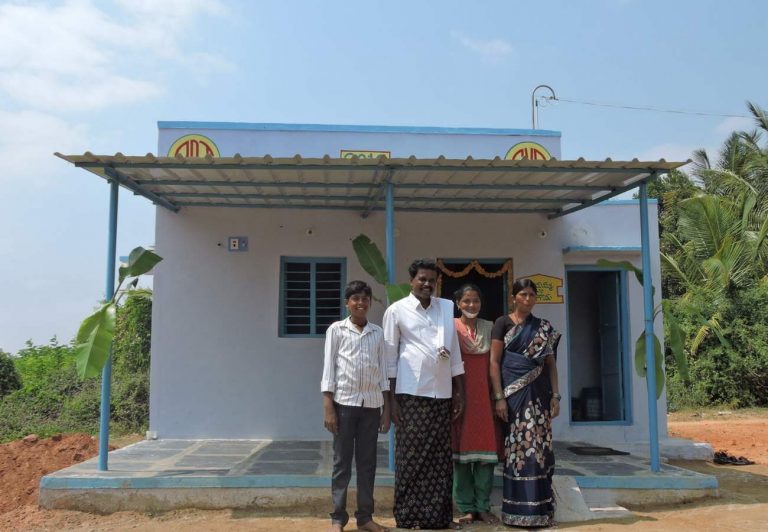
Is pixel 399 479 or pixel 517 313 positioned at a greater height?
pixel 517 313

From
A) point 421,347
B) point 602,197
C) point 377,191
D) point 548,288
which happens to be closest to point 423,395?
point 421,347

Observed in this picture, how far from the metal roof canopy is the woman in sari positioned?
4.96ft

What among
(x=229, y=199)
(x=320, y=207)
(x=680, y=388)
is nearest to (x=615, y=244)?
(x=320, y=207)

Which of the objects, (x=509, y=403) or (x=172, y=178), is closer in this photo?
(x=509, y=403)

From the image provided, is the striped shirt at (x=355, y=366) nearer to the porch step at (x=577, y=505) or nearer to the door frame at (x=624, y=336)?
the porch step at (x=577, y=505)

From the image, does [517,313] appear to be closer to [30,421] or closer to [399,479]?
[399,479]

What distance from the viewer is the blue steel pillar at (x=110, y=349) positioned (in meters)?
5.94

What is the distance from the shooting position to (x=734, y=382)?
13.7 m

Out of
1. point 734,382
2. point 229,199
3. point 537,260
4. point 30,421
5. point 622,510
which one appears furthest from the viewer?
point 734,382

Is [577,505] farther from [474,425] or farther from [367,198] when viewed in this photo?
[367,198]

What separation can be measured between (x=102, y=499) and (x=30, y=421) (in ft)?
22.9

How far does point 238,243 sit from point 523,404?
167 inches

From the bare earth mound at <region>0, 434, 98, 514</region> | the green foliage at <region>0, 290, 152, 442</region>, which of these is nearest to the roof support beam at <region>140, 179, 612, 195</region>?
the bare earth mound at <region>0, 434, 98, 514</region>

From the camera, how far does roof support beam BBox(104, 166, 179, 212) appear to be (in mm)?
6039
